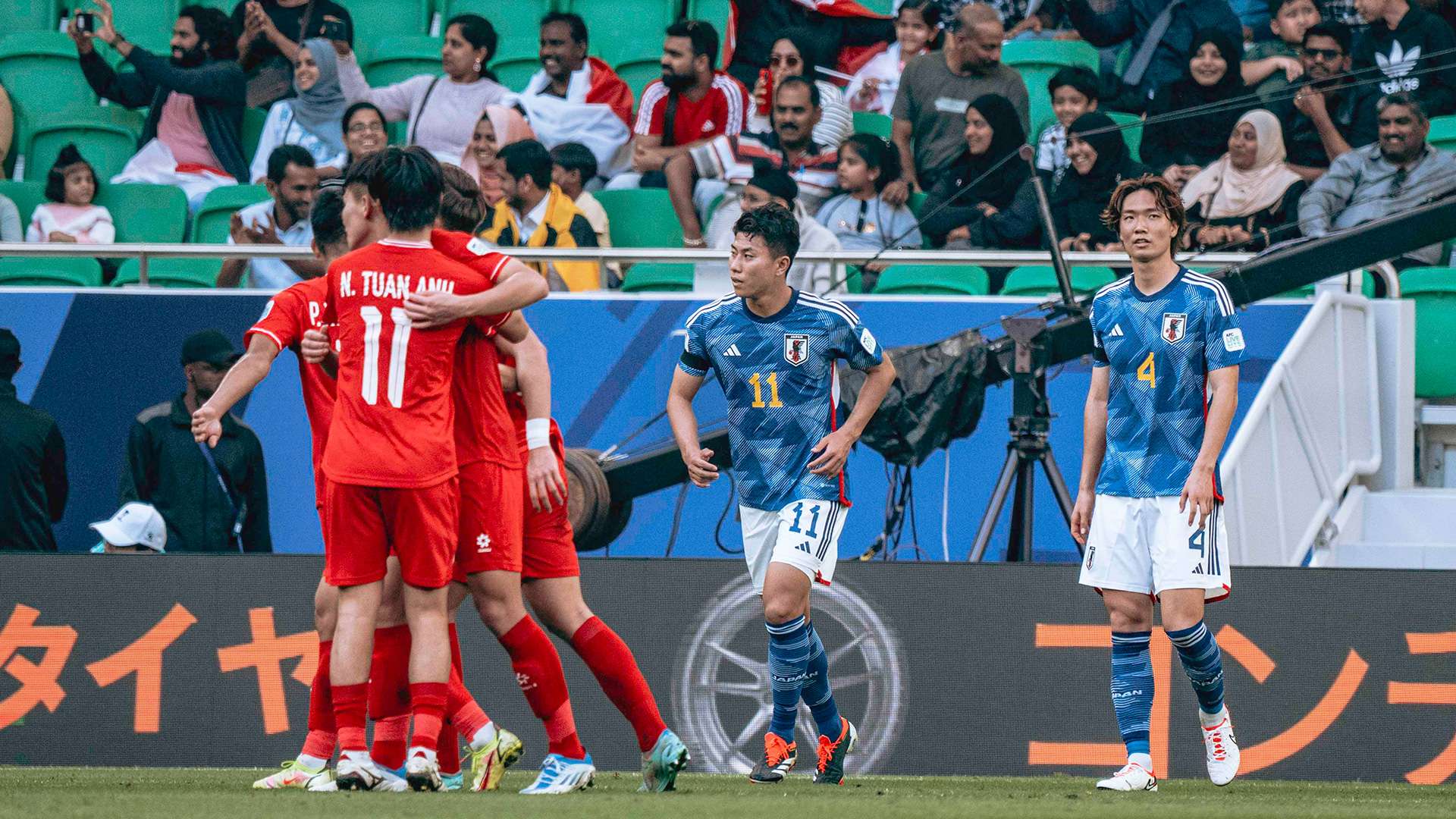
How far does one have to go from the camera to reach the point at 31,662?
727 centimetres

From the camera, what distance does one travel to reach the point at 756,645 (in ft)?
24.0

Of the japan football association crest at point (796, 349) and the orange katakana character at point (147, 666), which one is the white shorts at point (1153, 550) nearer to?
the japan football association crest at point (796, 349)

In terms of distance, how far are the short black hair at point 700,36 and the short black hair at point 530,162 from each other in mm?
1490

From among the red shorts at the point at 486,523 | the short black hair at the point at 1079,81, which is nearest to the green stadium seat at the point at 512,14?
the short black hair at the point at 1079,81

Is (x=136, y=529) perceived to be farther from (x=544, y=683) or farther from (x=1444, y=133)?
(x=1444, y=133)

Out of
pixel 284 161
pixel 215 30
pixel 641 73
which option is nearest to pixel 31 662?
pixel 284 161

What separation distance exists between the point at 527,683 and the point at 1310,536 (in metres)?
6.08

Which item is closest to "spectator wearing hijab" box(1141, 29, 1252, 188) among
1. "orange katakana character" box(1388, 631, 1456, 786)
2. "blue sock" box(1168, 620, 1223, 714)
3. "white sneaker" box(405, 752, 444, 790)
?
"orange katakana character" box(1388, 631, 1456, 786)

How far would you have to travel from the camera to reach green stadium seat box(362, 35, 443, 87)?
44.4 ft

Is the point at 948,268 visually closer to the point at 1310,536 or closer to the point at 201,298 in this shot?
the point at 1310,536

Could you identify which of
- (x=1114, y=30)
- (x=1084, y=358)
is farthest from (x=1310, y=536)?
(x=1114, y=30)

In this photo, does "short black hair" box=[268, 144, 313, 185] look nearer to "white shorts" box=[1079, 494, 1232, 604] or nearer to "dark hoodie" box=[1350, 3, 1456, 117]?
"white shorts" box=[1079, 494, 1232, 604]

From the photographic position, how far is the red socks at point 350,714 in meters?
4.74

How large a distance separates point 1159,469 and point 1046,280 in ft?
16.9
